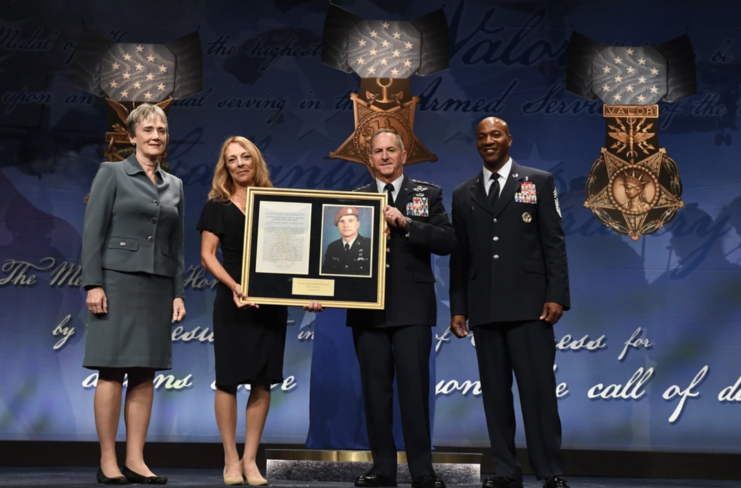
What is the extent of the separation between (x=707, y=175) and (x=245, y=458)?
3.66 meters

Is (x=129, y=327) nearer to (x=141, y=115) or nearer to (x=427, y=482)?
(x=141, y=115)

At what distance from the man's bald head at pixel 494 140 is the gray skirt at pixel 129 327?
4.93 feet

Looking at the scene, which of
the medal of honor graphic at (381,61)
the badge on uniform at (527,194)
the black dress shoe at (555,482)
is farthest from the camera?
the medal of honor graphic at (381,61)

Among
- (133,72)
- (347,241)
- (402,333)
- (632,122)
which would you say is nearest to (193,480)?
(402,333)

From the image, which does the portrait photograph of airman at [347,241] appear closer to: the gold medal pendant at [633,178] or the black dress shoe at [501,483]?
the black dress shoe at [501,483]

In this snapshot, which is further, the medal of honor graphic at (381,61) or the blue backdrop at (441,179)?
the medal of honor graphic at (381,61)

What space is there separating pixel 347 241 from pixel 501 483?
1.16 m

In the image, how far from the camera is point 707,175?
5234mm

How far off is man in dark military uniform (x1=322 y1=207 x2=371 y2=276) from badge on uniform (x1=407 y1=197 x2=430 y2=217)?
0.77 feet

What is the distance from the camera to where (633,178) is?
536 centimetres

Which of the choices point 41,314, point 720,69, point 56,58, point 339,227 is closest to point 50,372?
point 41,314

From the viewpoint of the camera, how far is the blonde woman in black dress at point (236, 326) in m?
3.26

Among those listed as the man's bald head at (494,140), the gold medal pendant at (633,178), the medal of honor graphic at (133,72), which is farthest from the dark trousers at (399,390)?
the medal of honor graphic at (133,72)

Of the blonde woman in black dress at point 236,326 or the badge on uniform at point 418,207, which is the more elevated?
the badge on uniform at point 418,207
